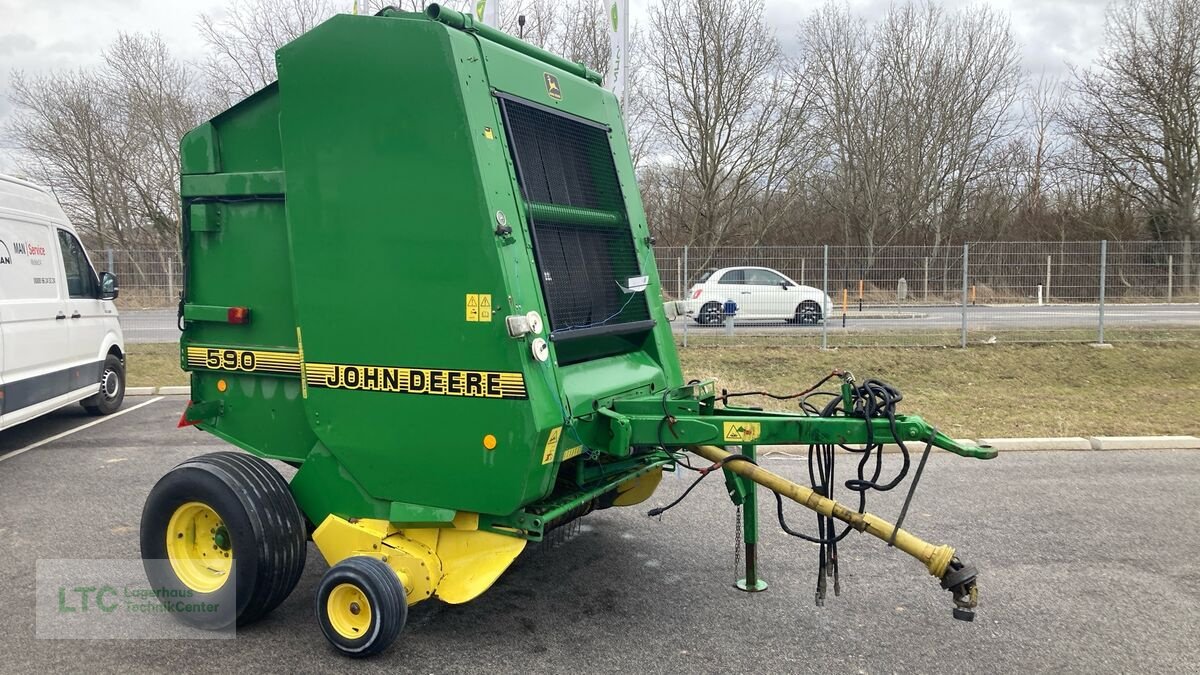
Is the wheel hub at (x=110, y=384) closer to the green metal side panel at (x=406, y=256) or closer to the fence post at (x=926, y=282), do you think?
the green metal side panel at (x=406, y=256)

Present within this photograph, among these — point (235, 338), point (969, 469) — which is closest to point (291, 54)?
point (235, 338)

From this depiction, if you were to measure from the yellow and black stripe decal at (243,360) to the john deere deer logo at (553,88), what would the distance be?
188 cm

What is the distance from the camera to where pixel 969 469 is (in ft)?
23.0

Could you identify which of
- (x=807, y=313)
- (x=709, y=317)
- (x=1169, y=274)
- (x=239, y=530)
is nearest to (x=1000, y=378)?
(x=807, y=313)

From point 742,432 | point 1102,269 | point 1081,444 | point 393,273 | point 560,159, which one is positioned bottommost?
point 1081,444

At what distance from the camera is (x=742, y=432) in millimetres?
3713

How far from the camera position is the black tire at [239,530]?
3.74 m

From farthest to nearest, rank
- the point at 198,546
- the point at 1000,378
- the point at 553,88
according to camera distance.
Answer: the point at 1000,378 < the point at 553,88 < the point at 198,546

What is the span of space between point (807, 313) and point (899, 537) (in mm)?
11658

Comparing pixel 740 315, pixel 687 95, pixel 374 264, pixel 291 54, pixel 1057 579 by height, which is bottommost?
pixel 1057 579

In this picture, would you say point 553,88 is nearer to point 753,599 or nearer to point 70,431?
point 753,599

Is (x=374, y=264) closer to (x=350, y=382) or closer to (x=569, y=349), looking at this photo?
(x=350, y=382)

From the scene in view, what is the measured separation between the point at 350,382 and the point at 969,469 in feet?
18.3

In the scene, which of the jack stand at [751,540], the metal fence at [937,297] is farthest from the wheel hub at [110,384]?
the jack stand at [751,540]
